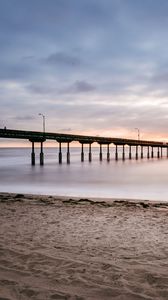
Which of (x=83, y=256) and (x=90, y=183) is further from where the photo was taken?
(x=90, y=183)

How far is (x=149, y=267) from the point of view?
5863 mm

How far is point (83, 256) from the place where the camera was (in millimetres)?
6445

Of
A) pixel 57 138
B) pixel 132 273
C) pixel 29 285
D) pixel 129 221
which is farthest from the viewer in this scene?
pixel 57 138

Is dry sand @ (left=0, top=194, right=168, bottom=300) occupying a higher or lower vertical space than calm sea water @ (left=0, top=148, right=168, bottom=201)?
higher

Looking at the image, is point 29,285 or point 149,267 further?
point 149,267

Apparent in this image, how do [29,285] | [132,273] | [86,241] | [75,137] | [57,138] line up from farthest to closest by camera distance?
[75,137] → [57,138] → [86,241] → [132,273] → [29,285]

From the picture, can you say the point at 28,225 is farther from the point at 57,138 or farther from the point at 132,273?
the point at 57,138

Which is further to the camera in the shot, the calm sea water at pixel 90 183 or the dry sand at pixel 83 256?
the calm sea water at pixel 90 183

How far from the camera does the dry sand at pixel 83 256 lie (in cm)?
488

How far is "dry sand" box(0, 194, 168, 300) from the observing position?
4.88 metres

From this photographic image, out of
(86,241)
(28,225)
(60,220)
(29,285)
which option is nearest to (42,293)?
(29,285)

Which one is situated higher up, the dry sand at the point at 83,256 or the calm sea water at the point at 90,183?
the dry sand at the point at 83,256

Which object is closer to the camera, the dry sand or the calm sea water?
the dry sand

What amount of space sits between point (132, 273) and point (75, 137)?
232ft
